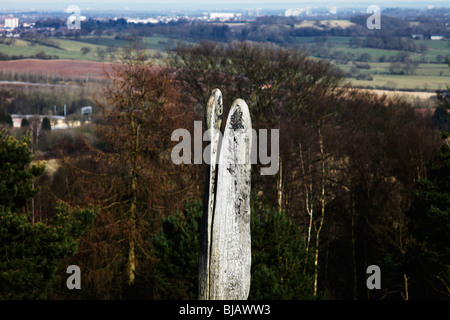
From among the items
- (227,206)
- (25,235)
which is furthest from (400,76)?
(227,206)

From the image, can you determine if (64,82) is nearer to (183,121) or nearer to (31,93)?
(31,93)

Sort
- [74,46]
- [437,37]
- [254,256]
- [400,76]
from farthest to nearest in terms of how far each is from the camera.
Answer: [74,46], [437,37], [400,76], [254,256]

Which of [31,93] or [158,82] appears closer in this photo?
[158,82]

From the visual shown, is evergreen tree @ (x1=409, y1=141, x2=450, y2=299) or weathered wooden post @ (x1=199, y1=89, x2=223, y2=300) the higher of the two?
weathered wooden post @ (x1=199, y1=89, x2=223, y2=300)

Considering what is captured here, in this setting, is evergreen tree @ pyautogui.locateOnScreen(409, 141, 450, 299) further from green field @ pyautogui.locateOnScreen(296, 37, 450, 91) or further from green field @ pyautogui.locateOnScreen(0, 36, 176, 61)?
green field @ pyautogui.locateOnScreen(0, 36, 176, 61)

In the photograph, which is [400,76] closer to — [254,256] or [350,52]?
[350,52]

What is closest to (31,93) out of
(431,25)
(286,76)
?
(286,76)

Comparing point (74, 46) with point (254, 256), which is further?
point (74, 46)

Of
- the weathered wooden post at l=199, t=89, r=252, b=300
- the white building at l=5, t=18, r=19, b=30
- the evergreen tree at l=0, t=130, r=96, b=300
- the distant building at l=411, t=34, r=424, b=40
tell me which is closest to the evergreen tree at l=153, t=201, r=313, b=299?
the evergreen tree at l=0, t=130, r=96, b=300
